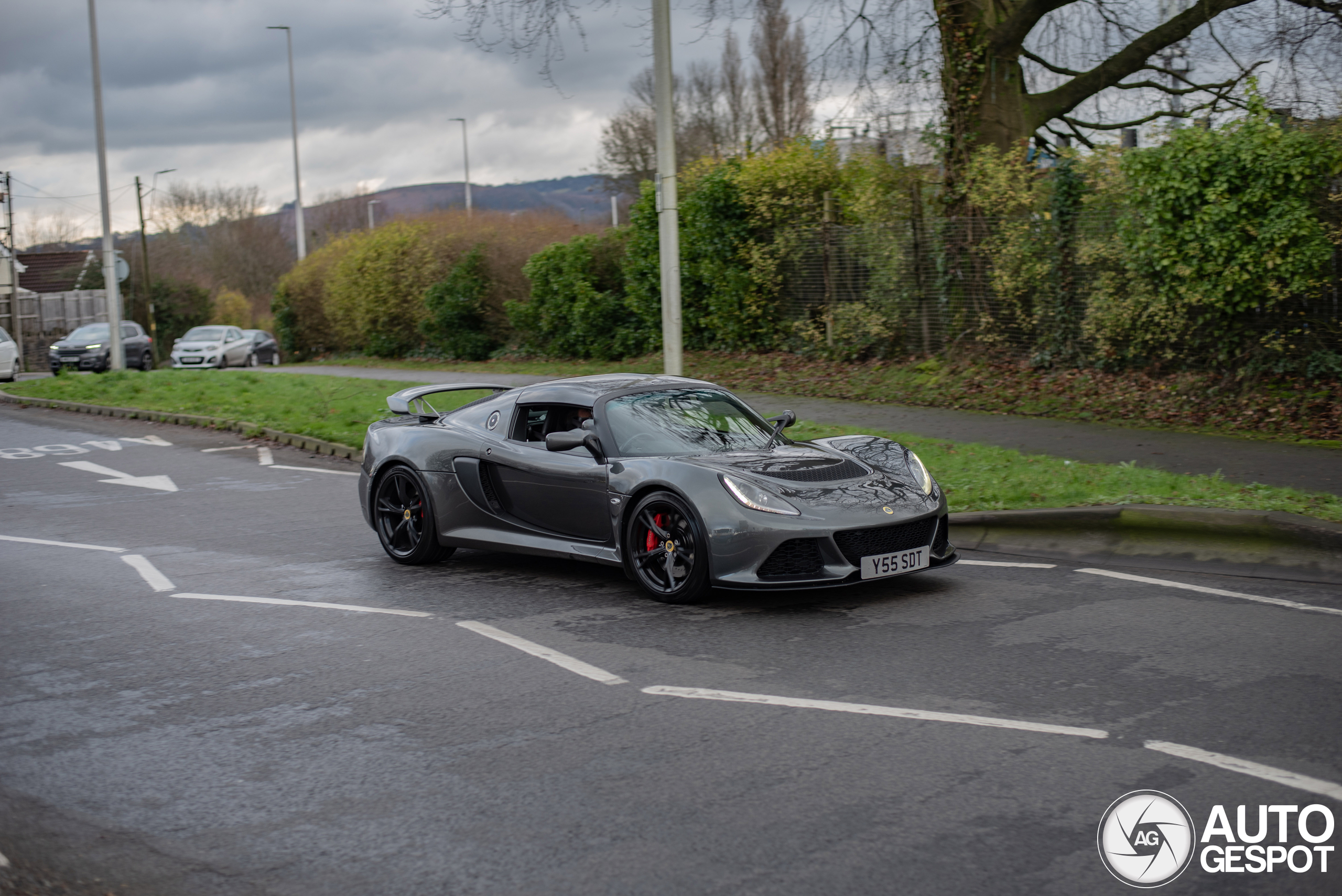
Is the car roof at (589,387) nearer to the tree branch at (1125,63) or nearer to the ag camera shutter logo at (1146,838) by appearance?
the ag camera shutter logo at (1146,838)

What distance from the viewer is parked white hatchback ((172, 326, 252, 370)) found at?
1475 inches

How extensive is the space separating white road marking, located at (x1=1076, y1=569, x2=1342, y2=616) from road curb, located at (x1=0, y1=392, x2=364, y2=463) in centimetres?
788

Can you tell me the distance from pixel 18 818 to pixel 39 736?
961mm

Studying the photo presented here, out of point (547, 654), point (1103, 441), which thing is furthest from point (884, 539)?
point (1103, 441)

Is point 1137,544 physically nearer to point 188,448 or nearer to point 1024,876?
point 1024,876

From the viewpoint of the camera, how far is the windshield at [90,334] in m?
36.3

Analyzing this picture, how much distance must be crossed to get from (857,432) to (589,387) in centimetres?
660

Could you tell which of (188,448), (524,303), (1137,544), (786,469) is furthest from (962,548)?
(524,303)

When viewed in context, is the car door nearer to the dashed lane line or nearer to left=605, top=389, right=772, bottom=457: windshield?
left=605, top=389, right=772, bottom=457: windshield

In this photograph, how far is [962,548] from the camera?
884cm

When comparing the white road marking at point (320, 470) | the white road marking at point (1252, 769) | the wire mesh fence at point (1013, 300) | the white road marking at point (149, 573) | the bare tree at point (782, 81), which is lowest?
the white road marking at point (1252, 769)

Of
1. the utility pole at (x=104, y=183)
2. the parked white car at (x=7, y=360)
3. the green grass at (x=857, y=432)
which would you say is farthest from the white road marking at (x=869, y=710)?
the parked white car at (x=7, y=360)

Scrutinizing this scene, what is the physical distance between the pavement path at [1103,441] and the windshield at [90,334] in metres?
25.8

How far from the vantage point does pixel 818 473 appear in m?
7.21
